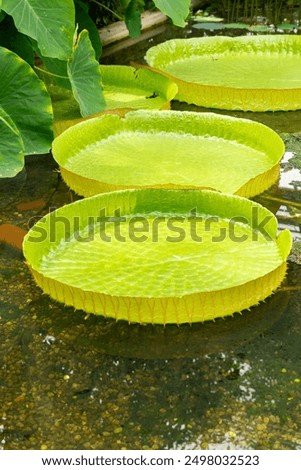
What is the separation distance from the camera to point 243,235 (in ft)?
7.71

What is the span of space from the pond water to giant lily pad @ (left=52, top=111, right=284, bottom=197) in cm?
55

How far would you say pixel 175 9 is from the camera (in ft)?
11.7

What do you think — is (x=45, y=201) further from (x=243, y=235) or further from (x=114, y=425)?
(x=114, y=425)

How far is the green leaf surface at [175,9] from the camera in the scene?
351cm

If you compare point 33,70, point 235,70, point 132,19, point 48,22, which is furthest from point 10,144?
point 235,70

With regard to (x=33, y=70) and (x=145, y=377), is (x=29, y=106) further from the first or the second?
(x=145, y=377)

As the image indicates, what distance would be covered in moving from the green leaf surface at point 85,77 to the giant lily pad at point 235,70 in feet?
2.24

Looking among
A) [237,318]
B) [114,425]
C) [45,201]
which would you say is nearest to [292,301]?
[237,318]

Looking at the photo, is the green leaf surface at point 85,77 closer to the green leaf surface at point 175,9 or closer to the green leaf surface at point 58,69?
the green leaf surface at point 58,69

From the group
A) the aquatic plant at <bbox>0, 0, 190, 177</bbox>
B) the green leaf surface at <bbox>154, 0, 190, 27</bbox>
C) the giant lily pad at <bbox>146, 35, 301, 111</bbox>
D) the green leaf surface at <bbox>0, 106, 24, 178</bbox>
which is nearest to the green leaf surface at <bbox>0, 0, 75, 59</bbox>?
the aquatic plant at <bbox>0, 0, 190, 177</bbox>

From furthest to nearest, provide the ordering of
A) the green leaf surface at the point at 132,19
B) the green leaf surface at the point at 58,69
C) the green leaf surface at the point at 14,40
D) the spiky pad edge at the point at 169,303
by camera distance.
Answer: the green leaf surface at the point at 132,19 → the green leaf surface at the point at 58,69 → the green leaf surface at the point at 14,40 → the spiky pad edge at the point at 169,303

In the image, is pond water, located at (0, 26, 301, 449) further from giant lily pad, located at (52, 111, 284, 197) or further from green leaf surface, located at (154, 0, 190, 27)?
green leaf surface, located at (154, 0, 190, 27)

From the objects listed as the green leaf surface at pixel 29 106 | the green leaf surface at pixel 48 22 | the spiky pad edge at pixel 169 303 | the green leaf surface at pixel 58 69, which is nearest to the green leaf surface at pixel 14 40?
the green leaf surface at pixel 58 69

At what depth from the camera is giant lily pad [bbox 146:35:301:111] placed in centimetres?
366
